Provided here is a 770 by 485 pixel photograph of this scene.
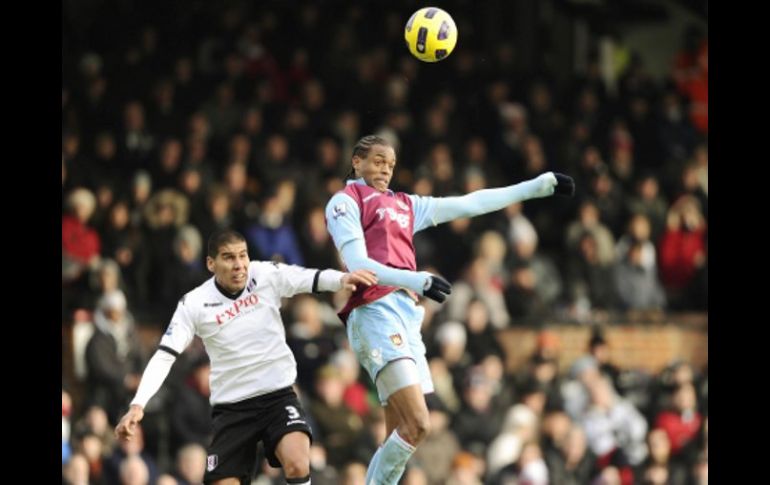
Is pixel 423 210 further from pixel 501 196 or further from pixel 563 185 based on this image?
pixel 563 185

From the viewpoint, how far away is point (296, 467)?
37.1 feet

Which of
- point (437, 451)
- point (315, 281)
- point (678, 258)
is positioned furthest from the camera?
point (678, 258)

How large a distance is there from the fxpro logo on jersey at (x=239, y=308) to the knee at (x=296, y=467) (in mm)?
1058

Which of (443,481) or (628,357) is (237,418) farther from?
(628,357)

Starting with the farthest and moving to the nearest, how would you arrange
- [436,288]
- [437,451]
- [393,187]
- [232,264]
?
[393,187]
[437,451]
[232,264]
[436,288]

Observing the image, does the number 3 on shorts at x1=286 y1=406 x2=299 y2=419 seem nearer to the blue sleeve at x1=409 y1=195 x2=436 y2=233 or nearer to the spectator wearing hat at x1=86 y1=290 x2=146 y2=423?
the blue sleeve at x1=409 y1=195 x2=436 y2=233

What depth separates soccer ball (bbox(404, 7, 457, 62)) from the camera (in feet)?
39.6

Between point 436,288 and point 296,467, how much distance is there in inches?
65.1

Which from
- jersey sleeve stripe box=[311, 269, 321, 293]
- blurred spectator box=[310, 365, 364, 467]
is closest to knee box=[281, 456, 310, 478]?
jersey sleeve stripe box=[311, 269, 321, 293]

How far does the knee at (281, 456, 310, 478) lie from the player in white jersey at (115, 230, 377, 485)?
10 centimetres

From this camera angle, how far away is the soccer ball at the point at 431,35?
39.6 ft

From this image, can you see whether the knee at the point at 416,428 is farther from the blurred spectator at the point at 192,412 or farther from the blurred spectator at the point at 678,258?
the blurred spectator at the point at 678,258

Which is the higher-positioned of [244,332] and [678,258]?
[678,258]

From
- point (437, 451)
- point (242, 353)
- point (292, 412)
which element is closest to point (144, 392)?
point (242, 353)
